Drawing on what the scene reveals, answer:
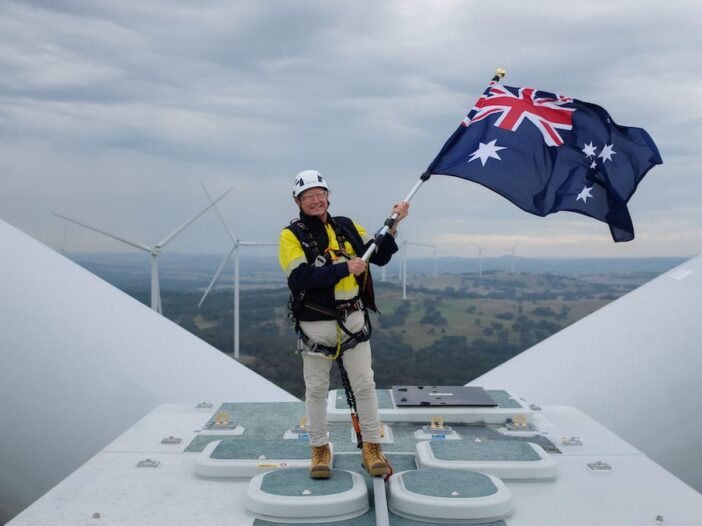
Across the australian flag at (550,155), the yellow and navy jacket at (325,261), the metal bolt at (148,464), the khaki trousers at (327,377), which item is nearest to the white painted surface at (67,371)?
the metal bolt at (148,464)

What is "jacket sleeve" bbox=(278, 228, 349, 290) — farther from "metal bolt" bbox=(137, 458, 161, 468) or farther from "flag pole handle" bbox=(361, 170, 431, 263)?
"metal bolt" bbox=(137, 458, 161, 468)

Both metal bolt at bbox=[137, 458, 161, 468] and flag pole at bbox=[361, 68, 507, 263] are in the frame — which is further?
metal bolt at bbox=[137, 458, 161, 468]

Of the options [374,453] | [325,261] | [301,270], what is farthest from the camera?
[374,453]

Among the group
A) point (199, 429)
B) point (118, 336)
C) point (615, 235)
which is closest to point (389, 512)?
point (199, 429)

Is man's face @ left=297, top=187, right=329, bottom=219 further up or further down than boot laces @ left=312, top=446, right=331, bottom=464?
further up

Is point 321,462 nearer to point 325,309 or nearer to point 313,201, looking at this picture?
point 325,309

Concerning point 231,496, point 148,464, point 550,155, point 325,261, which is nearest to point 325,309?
point 325,261

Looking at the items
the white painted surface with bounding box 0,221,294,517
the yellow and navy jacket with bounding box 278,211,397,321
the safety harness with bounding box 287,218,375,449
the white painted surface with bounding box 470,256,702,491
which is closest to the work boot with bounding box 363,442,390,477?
the safety harness with bounding box 287,218,375,449
